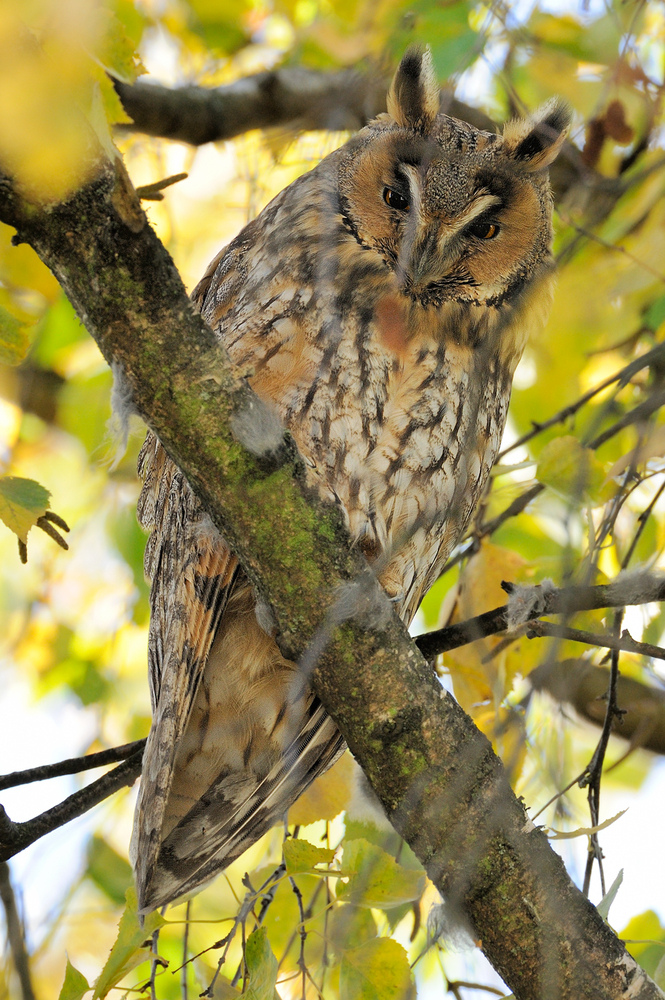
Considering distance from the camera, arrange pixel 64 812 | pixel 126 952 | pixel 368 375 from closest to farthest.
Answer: pixel 126 952, pixel 64 812, pixel 368 375

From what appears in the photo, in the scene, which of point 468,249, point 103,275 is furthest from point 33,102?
point 468,249

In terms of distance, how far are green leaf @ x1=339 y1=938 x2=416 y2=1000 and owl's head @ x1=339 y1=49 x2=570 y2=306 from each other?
105 centimetres

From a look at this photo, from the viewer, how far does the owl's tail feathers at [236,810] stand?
1.46m

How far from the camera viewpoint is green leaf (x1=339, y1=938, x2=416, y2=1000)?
1102 mm

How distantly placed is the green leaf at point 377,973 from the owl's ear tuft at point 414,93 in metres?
1.43

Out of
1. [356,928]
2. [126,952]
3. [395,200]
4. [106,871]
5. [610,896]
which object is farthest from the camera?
[106,871]

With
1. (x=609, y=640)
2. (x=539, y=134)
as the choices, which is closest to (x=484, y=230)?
(x=539, y=134)

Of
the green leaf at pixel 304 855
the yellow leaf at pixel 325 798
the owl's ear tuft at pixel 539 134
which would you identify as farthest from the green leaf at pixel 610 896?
the owl's ear tuft at pixel 539 134

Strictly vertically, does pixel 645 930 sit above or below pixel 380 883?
below

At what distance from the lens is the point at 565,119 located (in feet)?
5.70

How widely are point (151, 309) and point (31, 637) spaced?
1.74 meters

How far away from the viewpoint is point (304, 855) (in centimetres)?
111

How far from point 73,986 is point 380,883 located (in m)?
0.39

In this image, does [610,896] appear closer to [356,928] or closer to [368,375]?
[356,928]
